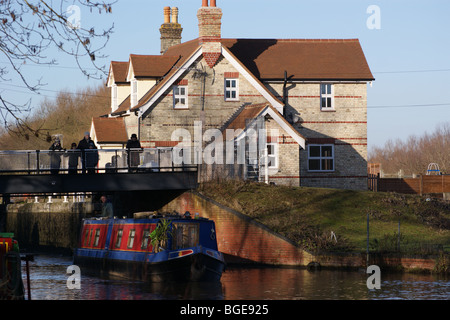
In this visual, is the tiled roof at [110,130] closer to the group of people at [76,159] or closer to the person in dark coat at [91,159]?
the group of people at [76,159]

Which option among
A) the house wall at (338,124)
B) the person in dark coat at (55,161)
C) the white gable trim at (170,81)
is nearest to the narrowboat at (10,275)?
the person in dark coat at (55,161)

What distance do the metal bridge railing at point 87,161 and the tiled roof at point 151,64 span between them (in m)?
10.4

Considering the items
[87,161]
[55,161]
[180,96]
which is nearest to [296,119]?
[180,96]

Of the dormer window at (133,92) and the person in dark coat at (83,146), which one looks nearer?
the person in dark coat at (83,146)

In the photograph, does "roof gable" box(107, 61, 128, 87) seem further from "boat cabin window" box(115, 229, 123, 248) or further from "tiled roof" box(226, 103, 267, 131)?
"boat cabin window" box(115, 229, 123, 248)

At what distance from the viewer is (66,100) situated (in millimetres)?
84375

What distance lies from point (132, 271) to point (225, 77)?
1660 cm

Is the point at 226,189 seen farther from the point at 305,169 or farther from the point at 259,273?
the point at 305,169

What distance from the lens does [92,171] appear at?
3200cm

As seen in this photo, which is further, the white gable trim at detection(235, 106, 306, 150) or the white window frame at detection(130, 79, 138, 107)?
the white window frame at detection(130, 79, 138, 107)

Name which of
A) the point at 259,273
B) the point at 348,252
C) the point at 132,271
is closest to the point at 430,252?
the point at 348,252

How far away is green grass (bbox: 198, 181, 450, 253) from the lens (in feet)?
98.6

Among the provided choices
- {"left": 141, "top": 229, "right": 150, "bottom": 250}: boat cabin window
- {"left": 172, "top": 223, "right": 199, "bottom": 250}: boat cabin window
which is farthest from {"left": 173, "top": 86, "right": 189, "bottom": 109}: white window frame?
{"left": 172, "top": 223, "right": 199, "bottom": 250}: boat cabin window

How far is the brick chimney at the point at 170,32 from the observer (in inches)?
2044
